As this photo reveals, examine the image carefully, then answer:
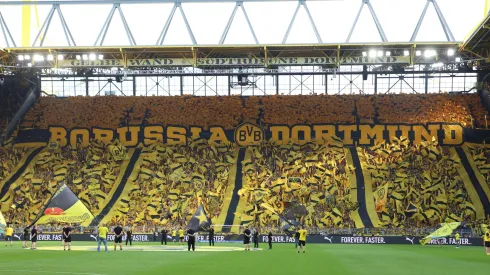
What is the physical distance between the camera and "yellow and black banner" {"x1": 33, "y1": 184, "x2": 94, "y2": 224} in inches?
1652

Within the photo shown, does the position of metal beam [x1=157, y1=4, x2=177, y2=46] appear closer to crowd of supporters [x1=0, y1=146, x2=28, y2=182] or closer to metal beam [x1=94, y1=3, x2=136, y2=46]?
metal beam [x1=94, y1=3, x2=136, y2=46]

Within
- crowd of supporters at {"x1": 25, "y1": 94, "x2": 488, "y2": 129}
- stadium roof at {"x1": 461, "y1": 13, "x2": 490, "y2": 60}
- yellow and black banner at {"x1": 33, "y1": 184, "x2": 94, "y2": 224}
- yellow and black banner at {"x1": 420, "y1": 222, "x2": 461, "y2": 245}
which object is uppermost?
stadium roof at {"x1": 461, "y1": 13, "x2": 490, "y2": 60}

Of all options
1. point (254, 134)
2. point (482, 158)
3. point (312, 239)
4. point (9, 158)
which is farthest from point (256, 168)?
point (9, 158)

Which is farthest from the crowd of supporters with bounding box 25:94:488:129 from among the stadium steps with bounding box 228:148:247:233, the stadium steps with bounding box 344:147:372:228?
the stadium steps with bounding box 344:147:372:228

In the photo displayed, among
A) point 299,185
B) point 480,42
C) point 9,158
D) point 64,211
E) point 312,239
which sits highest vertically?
point 480,42

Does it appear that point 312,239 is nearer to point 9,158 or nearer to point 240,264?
point 240,264

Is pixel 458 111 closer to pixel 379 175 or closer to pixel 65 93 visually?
pixel 379 175

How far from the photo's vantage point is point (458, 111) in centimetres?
7025

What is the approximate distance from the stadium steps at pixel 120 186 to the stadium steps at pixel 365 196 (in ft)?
63.0

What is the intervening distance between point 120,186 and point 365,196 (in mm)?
20363

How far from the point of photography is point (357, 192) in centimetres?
6044

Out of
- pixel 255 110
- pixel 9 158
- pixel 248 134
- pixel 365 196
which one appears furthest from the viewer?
pixel 255 110

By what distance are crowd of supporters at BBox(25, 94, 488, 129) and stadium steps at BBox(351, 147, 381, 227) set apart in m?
6.25

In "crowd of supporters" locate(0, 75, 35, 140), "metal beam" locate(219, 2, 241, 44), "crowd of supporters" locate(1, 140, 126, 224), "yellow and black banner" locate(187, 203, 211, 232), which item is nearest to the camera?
"yellow and black banner" locate(187, 203, 211, 232)
